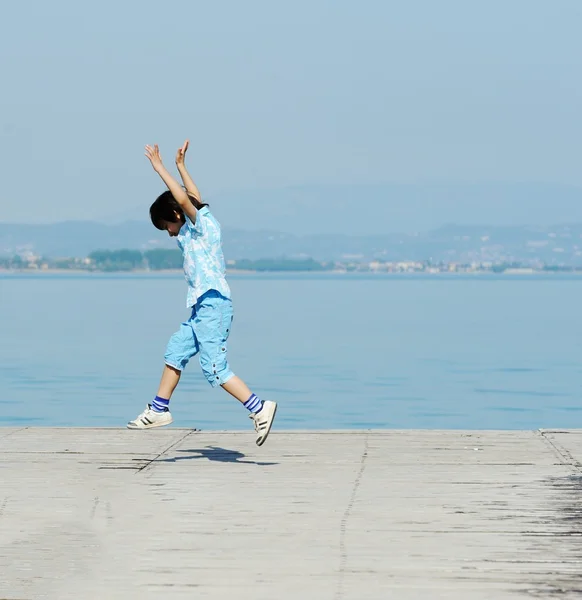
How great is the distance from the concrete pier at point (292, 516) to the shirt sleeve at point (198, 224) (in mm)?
1517

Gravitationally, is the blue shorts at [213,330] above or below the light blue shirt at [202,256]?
below

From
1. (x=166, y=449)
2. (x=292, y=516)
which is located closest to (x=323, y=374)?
(x=166, y=449)

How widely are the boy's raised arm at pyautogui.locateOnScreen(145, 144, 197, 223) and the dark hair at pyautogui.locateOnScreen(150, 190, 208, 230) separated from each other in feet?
0.40

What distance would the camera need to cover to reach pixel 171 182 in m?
8.71

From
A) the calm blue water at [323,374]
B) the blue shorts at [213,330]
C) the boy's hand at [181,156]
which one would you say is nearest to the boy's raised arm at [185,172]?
the boy's hand at [181,156]

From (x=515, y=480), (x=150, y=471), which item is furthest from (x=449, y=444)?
(x=150, y=471)

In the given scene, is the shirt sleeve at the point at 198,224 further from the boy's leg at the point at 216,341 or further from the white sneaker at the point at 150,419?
the white sneaker at the point at 150,419

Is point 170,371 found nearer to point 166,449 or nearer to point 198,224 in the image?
point 166,449

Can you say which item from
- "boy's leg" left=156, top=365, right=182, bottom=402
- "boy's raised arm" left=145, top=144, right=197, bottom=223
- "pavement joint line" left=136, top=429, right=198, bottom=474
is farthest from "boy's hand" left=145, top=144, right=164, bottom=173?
"pavement joint line" left=136, top=429, right=198, bottom=474

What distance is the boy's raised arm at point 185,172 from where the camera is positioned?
29.9 ft

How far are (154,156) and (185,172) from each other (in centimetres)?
23

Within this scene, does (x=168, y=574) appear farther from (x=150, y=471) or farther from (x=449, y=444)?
(x=449, y=444)

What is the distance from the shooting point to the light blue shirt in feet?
29.6

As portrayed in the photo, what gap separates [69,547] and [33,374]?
1171 inches
